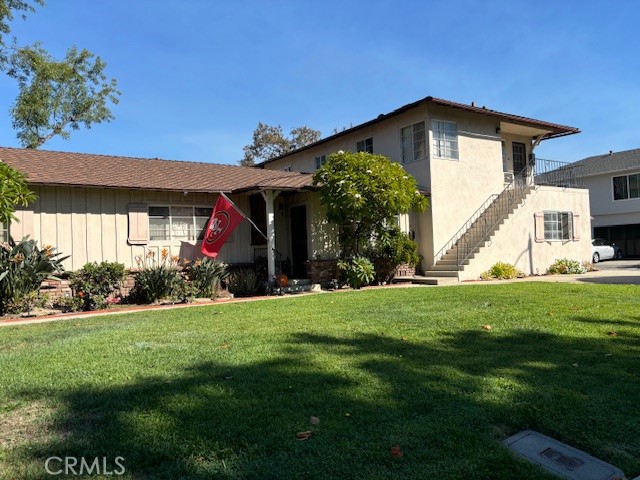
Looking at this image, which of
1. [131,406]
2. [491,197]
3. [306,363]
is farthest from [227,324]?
[491,197]

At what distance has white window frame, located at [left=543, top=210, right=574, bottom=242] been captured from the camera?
18359 millimetres

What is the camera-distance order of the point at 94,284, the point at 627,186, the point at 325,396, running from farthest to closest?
the point at 627,186
the point at 94,284
the point at 325,396

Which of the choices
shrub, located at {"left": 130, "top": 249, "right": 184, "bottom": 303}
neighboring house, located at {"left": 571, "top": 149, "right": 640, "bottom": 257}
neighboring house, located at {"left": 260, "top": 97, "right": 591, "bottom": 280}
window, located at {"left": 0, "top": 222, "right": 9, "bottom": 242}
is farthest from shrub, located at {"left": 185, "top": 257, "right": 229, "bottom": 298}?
neighboring house, located at {"left": 571, "top": 149, "right": 640, "bottom": 257}

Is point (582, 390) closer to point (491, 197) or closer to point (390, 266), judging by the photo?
point (390, 266)

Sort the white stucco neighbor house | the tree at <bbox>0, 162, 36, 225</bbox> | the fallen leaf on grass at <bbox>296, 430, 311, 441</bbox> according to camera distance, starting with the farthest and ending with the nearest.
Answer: the white stucco neighbor house
the tree at <bbox>0, 162, 36, 225</bbox>
the fallen leaf on grass at <bbox>296, 430, 311, 441</bbox>

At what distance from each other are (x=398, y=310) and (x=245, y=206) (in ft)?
26.2

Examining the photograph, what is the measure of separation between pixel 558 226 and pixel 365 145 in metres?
8.25

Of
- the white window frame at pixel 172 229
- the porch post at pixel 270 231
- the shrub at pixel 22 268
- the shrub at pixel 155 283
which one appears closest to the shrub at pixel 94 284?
the shrub at pixel 22 268

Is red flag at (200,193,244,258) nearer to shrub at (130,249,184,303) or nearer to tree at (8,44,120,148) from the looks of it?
shrub at (130,249,184,303)

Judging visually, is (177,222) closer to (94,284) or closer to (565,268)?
(94,284)

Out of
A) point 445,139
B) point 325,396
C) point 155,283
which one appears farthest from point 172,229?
point 325,396

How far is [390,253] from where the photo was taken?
48.9ft

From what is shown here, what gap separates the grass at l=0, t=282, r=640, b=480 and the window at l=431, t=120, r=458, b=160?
9.96 m

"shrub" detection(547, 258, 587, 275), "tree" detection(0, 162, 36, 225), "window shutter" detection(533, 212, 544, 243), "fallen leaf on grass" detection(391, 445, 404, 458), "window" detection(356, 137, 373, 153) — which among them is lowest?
"fallen leaf on grass" detection(391, 445, 404, 458)
